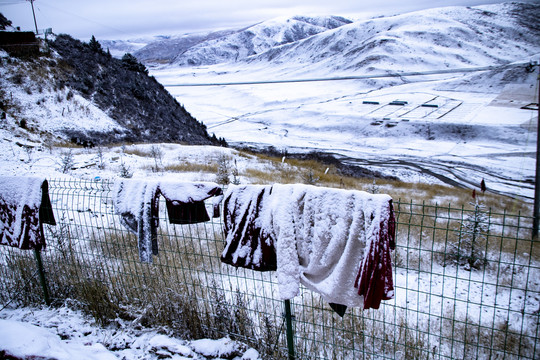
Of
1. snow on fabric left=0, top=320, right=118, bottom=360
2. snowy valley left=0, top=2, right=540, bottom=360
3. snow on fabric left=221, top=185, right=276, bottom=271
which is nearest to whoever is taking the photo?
snow on fabric left=221, top=185, right=276, bottom=271

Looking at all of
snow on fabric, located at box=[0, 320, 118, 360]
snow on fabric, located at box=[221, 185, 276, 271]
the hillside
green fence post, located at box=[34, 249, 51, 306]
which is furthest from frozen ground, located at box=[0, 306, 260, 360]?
the hillside

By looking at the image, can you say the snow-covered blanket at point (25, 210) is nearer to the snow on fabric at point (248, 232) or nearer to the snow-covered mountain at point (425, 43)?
the snow on fabric at point (248, 232)

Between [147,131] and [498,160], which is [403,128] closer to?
[498,160]

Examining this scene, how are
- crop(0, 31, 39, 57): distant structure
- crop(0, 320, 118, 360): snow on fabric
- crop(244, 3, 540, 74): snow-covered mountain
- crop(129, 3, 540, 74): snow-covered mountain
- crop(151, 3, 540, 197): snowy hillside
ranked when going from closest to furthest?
1. crop(0, 320, 118, 360): snow on fabric
2. crop(0, 31, 39, 57): distant structure
3. crop(151, 3, 540, 197): snowy hillside
4. crop(244, 3, 540, 74): snow-covered mountain
5. crop(129, 3, 540, 74): snow-covered mountain

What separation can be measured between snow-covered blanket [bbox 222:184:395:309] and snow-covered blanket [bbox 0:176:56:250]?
254 centimetres

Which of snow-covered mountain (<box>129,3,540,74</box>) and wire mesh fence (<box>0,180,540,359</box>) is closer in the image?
wire mesh fence (<box>0,180,540,359</box>)

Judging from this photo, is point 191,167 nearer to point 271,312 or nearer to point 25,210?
point 25,210

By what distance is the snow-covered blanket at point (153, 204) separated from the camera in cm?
320

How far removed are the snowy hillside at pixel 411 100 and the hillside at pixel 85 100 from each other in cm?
1078

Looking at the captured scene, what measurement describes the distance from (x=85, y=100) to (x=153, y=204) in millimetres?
24453

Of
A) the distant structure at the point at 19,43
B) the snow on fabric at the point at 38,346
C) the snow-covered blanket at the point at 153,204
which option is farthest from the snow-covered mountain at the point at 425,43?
the snow on fabric at the point at 38,346

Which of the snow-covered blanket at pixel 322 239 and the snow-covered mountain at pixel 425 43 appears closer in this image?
the snow-covered blanket at pixel 322 239

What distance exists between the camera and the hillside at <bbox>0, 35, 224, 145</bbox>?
67.4ft

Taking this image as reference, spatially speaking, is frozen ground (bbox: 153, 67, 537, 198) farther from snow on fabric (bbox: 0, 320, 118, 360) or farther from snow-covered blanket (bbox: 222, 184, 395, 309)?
Answer: snow on fabric (bbox: 0, 320, 118, 360)
